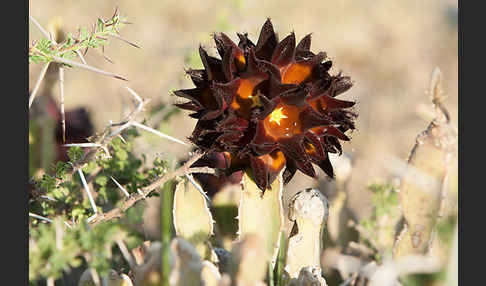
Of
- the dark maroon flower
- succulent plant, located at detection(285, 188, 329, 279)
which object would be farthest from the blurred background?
the dark maroon flower

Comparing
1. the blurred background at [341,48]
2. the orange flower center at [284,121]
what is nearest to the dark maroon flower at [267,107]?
the orange flower center at [284,121]

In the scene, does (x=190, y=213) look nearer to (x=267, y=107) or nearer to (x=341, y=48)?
(x=267, y=107)

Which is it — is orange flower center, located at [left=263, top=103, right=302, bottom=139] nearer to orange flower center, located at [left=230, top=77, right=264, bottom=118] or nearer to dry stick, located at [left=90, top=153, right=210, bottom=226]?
orange flower center, located at [left=230, top=77, right=264, bottom=118]

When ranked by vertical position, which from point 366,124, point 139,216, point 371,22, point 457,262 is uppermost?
point 371,22

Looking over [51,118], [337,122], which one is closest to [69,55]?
[337,122]

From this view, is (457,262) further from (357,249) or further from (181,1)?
(181,1)
